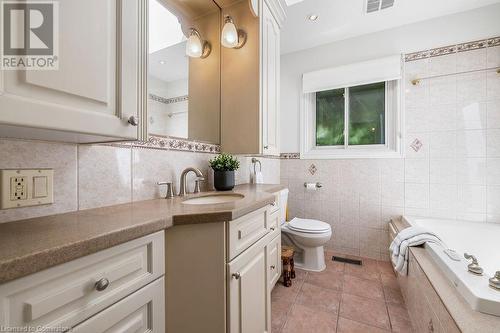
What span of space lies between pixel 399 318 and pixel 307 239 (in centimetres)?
80

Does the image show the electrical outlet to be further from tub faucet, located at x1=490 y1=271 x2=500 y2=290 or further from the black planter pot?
tub faucet, located at x1=490 y1=271 x2=500 y2=290

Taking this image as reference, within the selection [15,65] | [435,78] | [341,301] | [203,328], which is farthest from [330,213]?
[15,65]

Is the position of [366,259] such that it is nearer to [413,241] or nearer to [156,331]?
[413,241]

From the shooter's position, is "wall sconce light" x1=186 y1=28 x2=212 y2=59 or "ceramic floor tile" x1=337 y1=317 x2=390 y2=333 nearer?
"ceramic floor tile" x1=337 y1=317 x2=390 y2=333

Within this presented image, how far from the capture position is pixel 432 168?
210 centimetres

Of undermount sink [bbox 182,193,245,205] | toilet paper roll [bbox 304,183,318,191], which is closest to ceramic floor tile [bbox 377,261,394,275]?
toilet paper roll [bbox 304,183,318,191]

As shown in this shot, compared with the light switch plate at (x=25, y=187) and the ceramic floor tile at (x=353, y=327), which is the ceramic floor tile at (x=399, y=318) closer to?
the ceramic floor tile at (x=353, y=327)

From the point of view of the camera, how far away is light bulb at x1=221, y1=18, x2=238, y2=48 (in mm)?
1594

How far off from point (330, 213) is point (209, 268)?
2080 mm

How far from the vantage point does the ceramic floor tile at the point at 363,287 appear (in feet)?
5.61

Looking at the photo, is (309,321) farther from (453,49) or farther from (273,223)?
(453,49)

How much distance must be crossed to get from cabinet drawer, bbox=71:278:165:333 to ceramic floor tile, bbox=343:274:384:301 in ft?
5.36

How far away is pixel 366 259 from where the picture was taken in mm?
2330

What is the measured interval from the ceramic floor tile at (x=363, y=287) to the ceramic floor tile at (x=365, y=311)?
2.5 inches
